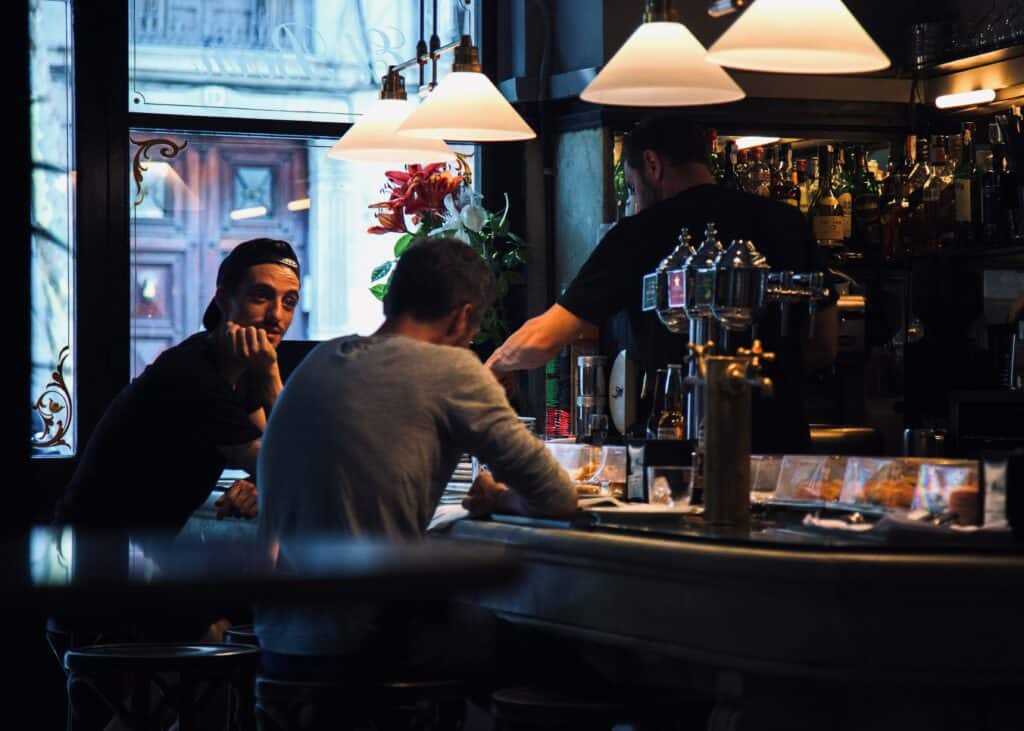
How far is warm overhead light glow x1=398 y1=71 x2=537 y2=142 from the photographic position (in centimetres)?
331

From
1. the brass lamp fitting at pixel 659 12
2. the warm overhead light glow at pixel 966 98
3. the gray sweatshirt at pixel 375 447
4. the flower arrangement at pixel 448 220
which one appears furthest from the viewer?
the warm overhead light glow at pixel 966 98

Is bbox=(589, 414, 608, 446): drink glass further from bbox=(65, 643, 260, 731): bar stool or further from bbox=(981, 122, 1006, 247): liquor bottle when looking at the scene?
bbox=(981, 122, 1006, 247): liquor bottle

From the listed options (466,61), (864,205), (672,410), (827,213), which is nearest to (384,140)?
(466,61)

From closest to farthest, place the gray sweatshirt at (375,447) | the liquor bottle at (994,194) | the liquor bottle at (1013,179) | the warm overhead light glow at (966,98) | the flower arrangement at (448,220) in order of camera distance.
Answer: the gray sweatshirt at (375,447), the flower arrangement at (448,220), the liquor bottle at (1013,179), the liquor bottle at (994,194), the warm overhead light glow at (966,98)

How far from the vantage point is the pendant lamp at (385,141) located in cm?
366

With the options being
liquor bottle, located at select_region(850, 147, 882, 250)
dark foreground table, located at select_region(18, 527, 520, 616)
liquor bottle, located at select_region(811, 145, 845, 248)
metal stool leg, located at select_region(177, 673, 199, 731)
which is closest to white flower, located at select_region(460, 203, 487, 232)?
liquor bottle, located at select_region(811, 145, 845, 248)

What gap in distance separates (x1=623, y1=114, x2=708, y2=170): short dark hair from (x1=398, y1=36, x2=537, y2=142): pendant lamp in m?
0.33

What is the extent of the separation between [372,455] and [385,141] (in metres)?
1.41

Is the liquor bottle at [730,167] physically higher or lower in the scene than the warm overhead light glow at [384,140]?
higher

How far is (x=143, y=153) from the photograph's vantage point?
5188mm

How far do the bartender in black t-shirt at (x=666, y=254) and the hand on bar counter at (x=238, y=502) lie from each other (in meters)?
0.62

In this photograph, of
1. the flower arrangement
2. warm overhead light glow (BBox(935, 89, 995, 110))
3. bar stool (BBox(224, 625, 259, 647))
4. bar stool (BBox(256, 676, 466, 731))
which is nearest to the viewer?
bar stool (BBox(256, 676, 466, 731))

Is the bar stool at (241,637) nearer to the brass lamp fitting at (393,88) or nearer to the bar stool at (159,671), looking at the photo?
the bar stool at (159,671)

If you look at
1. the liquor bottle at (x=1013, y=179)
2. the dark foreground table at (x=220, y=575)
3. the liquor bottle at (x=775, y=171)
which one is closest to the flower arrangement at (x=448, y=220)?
the liquor bottle at (x=775, y=171)
